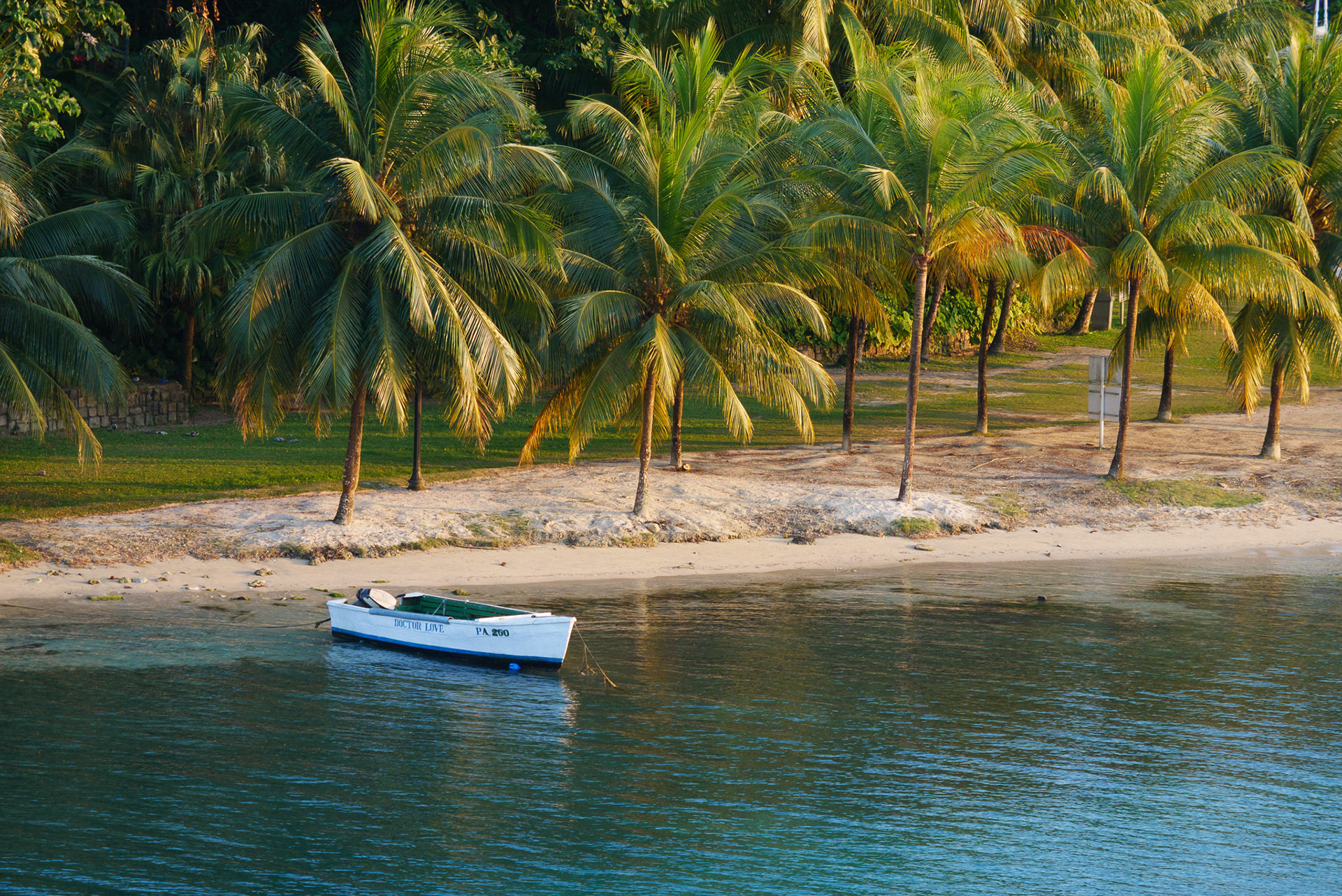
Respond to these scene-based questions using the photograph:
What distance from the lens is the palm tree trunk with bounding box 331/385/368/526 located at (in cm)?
2448

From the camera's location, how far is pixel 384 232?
22.2m

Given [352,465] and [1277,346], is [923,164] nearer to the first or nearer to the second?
[1277,346]

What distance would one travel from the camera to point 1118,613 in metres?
22.9

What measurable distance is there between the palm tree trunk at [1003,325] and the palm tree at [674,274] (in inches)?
824

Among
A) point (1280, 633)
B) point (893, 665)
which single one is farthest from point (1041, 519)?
point (893, 665)

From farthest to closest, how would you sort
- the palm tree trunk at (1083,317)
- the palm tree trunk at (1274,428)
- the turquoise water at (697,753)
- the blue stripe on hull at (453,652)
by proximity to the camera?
the palm tree trunk at (1083,317)
the palm tree trunk at (1274,428)
the blue stripe on hull at (453,652)
the turquoise water at (697,753)

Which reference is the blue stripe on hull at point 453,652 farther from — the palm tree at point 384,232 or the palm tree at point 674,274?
the palm tree at point 674,274

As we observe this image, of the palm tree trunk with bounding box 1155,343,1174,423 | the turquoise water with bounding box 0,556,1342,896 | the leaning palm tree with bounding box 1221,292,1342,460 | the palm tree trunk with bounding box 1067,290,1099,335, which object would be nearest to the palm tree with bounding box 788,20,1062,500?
the turquoise water with bounding box 0,556,1342,896

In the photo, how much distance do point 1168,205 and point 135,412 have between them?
28.7 meters

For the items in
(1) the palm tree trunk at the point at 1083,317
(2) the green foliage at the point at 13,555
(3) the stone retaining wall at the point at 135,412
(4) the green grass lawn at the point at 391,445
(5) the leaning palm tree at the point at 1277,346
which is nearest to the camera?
(2) the green foliage at the point at 13,555

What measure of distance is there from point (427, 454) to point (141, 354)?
12.8 meters

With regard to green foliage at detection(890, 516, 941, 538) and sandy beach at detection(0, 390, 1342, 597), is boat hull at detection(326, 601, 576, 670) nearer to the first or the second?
sandy beach at detection(0, 390, 1342, 597)

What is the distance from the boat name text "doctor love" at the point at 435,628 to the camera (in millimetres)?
19266

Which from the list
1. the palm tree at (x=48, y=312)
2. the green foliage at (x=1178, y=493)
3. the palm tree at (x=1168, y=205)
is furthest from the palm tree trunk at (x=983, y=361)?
the palm tree at (x=48, y=312)
